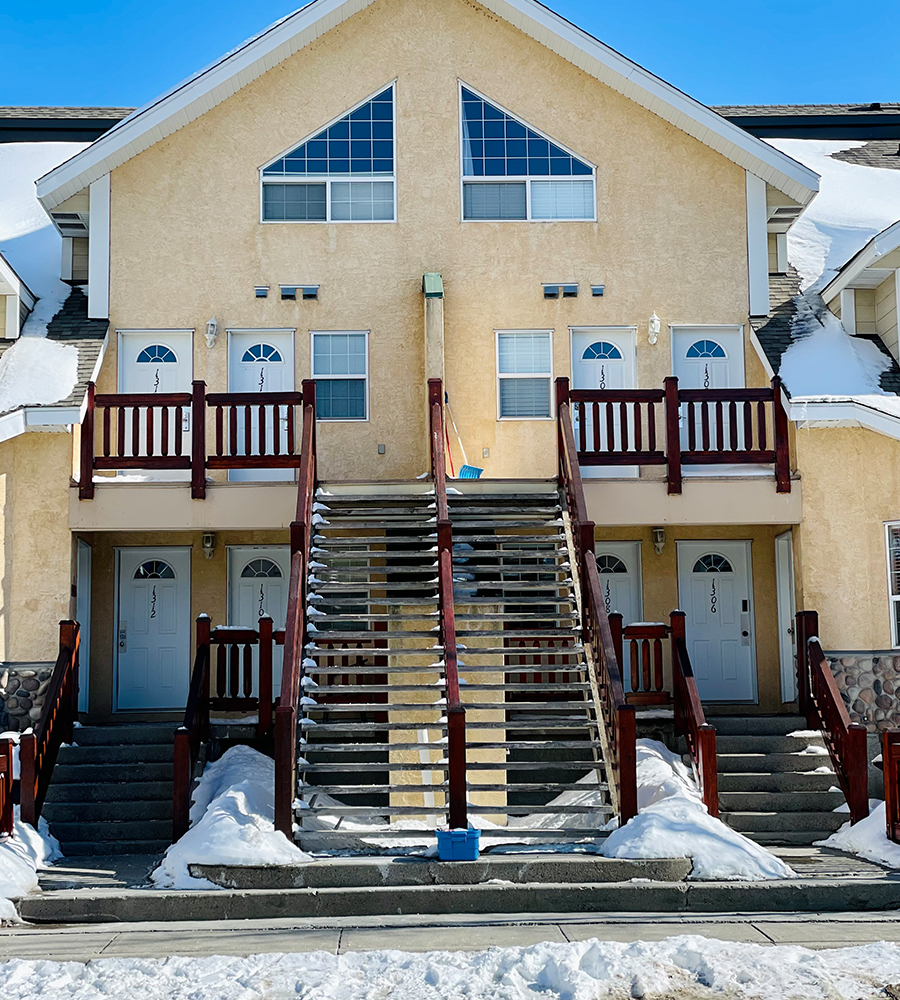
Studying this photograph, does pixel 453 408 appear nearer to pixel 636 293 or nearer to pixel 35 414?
pixel 636 293

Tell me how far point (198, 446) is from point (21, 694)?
11.4 ft

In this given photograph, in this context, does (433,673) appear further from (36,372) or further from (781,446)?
(36,372)

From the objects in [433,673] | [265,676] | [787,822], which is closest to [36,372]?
[265,676]

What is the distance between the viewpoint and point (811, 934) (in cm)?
827

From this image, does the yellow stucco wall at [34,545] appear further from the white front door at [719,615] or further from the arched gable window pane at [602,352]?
the white front door at [719,615]

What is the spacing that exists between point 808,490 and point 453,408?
4.72 metres

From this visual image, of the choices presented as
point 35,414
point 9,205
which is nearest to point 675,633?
point 35,414

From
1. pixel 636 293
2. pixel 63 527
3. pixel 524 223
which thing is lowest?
pixel 63 527

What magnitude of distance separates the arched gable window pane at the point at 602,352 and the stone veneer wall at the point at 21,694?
801 cm

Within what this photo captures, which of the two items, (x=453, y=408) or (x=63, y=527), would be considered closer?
(x=63, y=527)

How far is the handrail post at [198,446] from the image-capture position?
14.2m

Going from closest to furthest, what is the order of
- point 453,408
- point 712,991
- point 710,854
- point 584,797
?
point 712,991, point 710,854, point 584,797, point 453,408

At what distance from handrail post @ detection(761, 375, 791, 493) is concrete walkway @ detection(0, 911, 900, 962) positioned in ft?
20.7

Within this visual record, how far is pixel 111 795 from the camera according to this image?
41.6 ft
